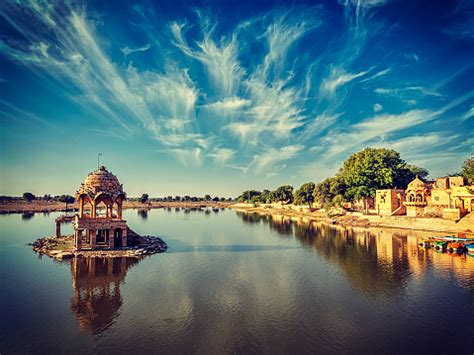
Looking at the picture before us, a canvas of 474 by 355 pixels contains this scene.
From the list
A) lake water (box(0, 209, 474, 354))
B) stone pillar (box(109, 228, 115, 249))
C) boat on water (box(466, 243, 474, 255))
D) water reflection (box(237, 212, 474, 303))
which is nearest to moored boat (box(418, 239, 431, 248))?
water reflection (box(237, 212, 474, 303))

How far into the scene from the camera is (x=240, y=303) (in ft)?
82.0

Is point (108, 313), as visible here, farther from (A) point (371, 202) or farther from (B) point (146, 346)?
(A) point (371, 202)

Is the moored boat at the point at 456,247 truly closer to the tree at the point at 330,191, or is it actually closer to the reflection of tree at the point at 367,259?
the reflection of tree at the point at 367,259

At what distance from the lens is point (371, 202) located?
93062 mm

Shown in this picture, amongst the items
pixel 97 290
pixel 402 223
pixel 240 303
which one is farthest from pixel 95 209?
pixel 402 223

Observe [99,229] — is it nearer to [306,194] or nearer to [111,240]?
[111,240]

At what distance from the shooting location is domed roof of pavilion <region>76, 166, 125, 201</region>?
4338cm

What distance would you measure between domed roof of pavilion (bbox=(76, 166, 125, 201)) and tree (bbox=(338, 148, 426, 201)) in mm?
71060

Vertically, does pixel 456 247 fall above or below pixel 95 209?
below

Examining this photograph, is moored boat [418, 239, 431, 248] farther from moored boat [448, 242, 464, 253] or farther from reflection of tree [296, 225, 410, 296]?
moored boat [448, 242, 464, 253]

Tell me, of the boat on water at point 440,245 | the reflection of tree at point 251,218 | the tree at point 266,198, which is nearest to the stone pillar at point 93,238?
the boat on water at point 440,245

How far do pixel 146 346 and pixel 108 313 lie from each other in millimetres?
6362

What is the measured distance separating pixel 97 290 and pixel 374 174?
3259 inches

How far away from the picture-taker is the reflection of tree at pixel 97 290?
21922 mm
